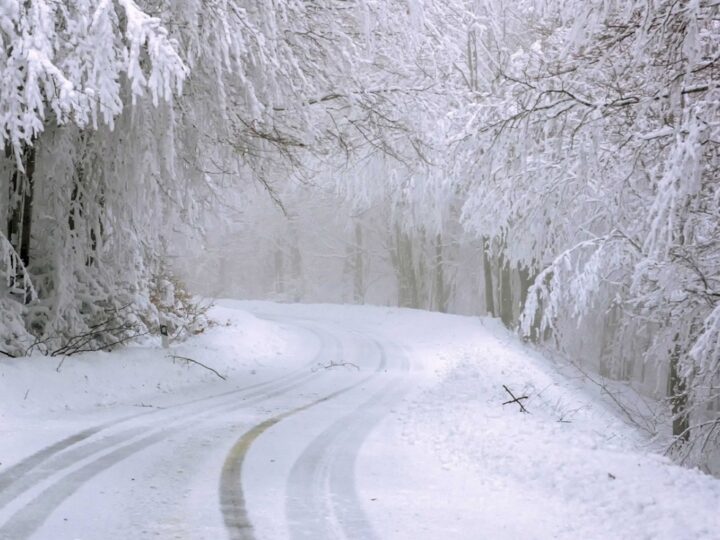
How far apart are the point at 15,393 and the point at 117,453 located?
3071 mm

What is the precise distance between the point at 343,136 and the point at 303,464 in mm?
7947

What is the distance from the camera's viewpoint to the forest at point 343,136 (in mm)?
6820

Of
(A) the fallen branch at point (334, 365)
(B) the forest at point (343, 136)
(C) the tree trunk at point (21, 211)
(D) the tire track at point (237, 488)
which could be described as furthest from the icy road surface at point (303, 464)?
(A) the fallen branch at point (334, 365)

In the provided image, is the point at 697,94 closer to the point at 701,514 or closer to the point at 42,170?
the point at 701,514

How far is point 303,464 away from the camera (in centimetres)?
678

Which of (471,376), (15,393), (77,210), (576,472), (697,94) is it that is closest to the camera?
(576,472)

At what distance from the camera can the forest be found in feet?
22.4

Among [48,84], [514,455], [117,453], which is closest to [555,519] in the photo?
[514,455]

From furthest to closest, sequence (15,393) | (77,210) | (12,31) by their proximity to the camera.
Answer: (77,210)
(15,393)
(12,31)

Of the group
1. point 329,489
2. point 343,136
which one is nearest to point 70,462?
point 329,489

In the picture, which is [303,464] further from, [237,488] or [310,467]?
[237,488]

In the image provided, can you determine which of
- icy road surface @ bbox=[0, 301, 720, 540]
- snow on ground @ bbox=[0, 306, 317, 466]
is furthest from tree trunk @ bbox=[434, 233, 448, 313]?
icy road surface @ bbox=[0, 301, 720, 540]

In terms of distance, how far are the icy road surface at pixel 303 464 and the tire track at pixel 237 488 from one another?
0.06 feet

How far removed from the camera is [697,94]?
757 centimetres
